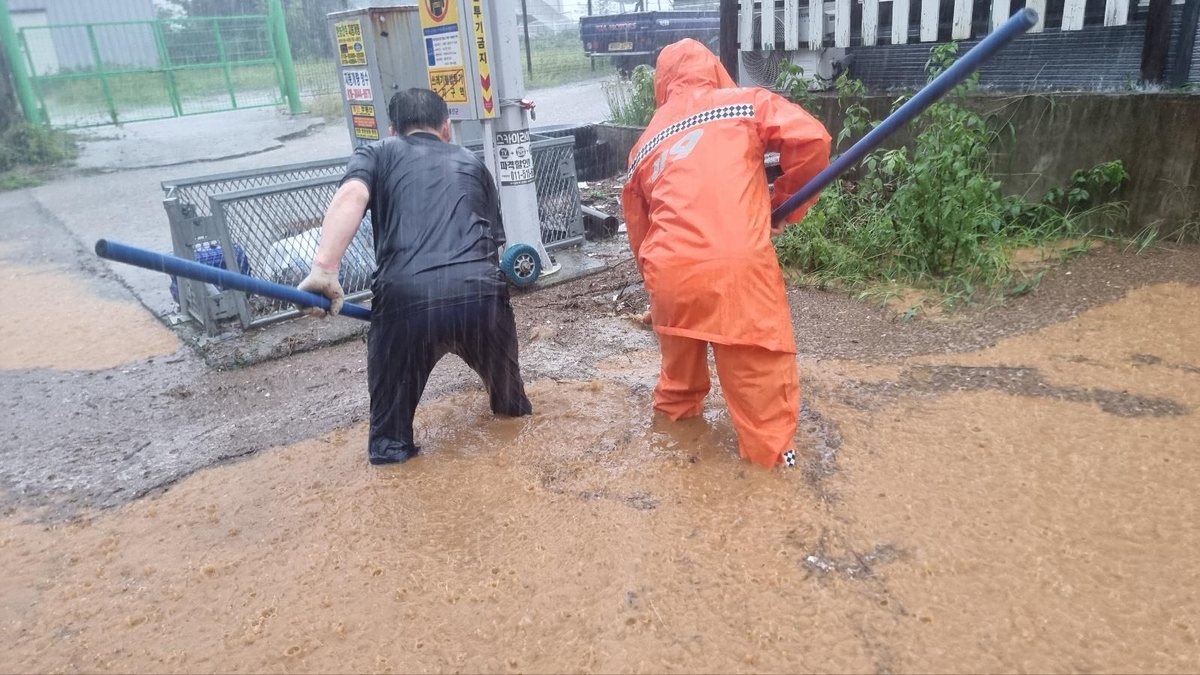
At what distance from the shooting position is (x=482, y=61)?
503cm

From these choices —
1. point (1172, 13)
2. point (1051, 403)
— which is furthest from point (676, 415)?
point (1172, 13)

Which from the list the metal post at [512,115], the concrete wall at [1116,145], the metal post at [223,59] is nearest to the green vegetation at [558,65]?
the metal post at [223,59]

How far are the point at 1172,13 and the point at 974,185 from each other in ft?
5.64

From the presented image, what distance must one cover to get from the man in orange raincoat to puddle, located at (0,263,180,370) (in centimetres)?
363

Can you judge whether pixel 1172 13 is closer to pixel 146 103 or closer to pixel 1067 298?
pixel 1067 298

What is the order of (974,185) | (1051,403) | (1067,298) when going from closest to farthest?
(1051,403) → (1067,298) → (974,185)

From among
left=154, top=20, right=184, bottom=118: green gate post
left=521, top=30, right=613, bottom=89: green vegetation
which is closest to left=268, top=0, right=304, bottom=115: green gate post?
left=154, top=20, right=184, bottom=118: green gate post

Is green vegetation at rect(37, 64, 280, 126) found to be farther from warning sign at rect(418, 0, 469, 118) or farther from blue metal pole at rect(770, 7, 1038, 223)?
blue metal pole at rect(770, 7, 1038, 223)

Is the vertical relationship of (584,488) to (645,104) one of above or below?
below

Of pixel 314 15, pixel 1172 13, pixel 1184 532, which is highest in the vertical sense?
pixel 314 15

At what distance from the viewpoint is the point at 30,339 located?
5.46 metres

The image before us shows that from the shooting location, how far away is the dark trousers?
10.2ft

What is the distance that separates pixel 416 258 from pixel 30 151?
12.7 metres

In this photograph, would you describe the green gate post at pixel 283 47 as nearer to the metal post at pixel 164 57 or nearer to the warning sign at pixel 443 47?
the metal post at pixel 164 57
